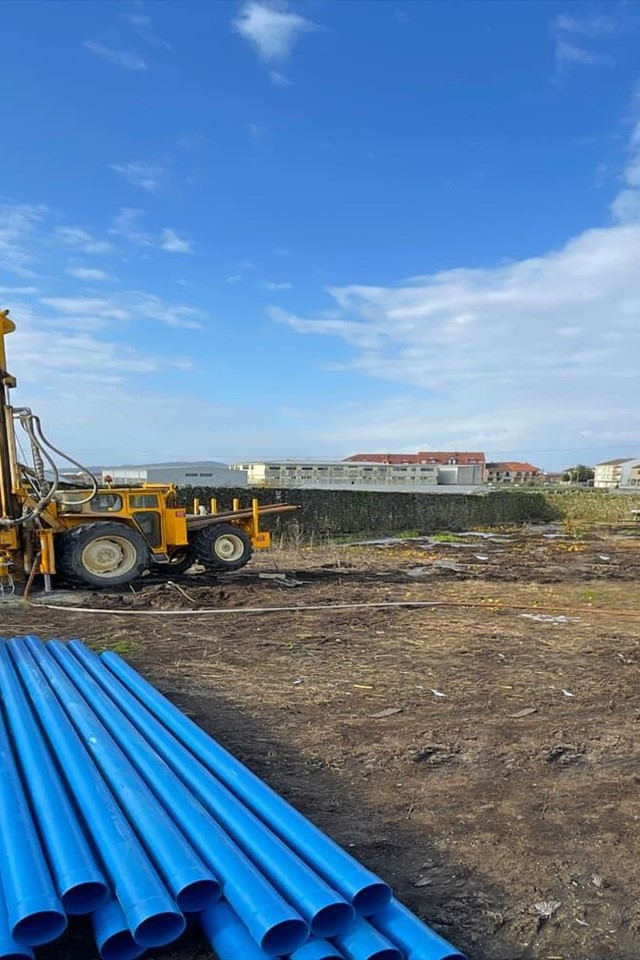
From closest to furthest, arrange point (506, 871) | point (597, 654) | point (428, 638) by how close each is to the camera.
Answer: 1. point (506, 871)
2. point (597, 654)
3. point (428, 638)

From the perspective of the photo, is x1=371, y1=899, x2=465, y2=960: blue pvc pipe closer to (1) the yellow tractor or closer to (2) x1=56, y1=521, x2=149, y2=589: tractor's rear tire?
(1) the yellow tractor

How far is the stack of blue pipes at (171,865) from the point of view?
220 centimetres

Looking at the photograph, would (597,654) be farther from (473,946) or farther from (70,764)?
(70,764)

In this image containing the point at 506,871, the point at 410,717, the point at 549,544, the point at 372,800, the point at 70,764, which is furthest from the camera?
the point at 549,544

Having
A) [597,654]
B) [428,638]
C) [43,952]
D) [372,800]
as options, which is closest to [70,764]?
[43,952]

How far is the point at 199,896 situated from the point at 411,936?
2.45 ft

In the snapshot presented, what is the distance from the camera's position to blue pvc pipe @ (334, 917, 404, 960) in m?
2.15

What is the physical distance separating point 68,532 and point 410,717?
700 cm

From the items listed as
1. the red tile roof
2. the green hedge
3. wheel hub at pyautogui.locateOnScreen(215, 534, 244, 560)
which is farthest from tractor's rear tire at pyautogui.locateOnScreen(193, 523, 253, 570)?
the red tile roof

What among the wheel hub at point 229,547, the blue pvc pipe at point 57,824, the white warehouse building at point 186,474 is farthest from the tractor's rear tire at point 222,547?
the white warehouse building at point 186,474

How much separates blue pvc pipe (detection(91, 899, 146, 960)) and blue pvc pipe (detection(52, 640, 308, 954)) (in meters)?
0.34

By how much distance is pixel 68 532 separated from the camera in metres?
10.3

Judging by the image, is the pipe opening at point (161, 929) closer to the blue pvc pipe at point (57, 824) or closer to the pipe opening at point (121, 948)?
the pipe opening at point (121, 948)

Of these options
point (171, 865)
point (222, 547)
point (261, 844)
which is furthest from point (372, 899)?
point (222, 547)
